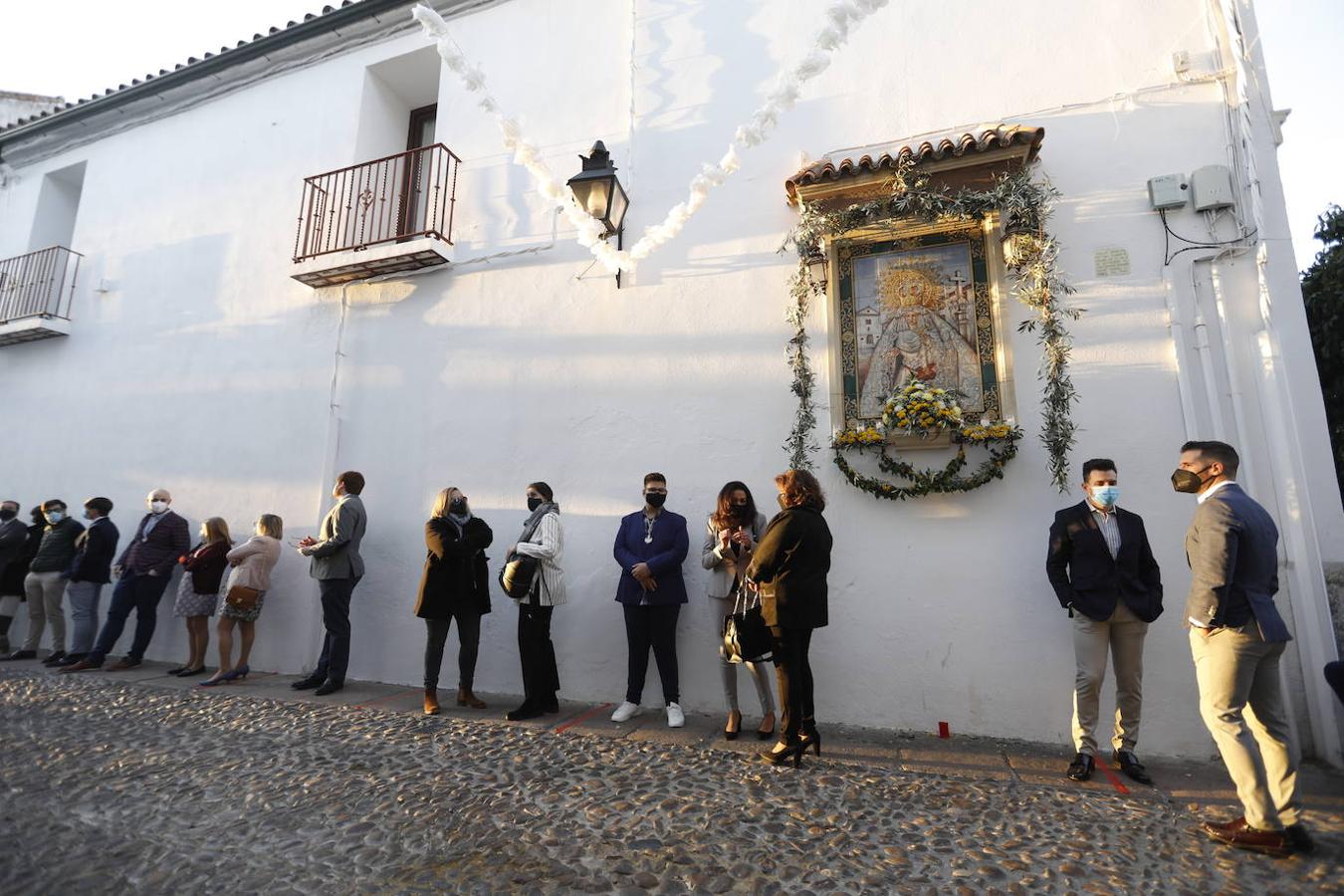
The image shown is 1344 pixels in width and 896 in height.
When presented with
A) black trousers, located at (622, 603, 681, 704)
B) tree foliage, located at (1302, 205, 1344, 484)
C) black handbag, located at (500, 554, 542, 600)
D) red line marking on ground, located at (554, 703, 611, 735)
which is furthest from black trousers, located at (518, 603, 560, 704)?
tree foliage, located at (1302, 205, 1344, 484)

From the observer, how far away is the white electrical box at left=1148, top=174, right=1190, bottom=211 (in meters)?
4.11

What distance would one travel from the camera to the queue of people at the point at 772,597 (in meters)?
2.66

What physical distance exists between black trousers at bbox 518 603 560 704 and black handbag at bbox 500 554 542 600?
151 millimetres

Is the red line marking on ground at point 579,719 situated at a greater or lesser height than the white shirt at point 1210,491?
lesser

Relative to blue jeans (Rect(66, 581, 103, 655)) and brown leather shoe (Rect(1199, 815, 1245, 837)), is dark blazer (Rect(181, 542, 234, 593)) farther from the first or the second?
brown leather shoe (Rect(1199, 815, 1245, 837))

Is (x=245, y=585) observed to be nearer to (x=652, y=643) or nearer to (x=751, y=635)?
(x=652, y=643)

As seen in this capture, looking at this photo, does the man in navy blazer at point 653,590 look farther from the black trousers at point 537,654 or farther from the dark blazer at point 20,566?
the dark blazer at point 20,566

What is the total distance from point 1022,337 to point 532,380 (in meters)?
3.70

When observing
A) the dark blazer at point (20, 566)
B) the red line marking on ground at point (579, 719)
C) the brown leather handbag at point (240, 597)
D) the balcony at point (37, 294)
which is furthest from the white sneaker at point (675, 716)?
the balcony at point (37, 294)

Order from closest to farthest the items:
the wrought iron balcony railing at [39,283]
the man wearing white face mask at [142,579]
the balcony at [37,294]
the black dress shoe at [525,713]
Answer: the black dress shoe at [525,713] → the man wearing white face mask at [142,579] → the balcony at [37,294] → the wrought iron balcony railing at [39,283]

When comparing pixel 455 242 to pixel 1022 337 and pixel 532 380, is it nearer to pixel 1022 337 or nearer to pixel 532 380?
pixel 532 380

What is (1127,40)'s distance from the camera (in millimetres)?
4473

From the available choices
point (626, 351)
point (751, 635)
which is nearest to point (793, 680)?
point (751, 635)

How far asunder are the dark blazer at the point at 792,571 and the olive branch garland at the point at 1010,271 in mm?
1093
